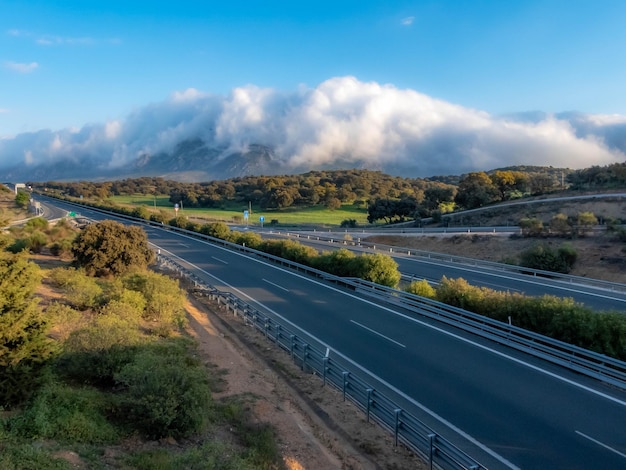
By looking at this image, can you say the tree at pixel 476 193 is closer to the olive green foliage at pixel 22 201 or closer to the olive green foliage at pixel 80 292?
the olive green foliage at pixel 80 292

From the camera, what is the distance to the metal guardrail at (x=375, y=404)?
8.26m

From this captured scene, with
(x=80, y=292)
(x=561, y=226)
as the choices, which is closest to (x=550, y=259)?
(x=561, y=226)

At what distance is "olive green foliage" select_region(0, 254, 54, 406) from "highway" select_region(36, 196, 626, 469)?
8048mm

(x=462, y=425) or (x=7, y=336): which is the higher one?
(x=7, y=336)

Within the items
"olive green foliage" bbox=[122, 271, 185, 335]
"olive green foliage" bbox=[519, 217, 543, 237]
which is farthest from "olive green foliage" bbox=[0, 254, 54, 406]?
"olive green foliage" bbox=[519, 217, 543, 237]

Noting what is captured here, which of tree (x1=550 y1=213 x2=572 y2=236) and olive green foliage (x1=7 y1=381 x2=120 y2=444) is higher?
tree (x1=550 y1=213 x2=572 y2=236)

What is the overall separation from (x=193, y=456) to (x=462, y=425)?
5978 mm

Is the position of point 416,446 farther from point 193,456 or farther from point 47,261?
point 47,261

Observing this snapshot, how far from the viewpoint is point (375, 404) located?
34.2 feet

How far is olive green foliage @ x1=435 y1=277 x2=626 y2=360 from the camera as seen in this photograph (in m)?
14.4

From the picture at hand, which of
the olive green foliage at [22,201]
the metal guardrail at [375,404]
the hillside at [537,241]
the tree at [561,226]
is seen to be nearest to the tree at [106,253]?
the metal guardrail at [375,404]

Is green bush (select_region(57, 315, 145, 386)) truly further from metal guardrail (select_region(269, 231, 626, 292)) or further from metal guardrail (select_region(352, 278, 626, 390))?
metal guardrail (select_region(269, 231, 626, 292))

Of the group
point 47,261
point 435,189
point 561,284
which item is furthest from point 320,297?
point 435,189

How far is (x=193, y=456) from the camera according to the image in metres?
7.13
